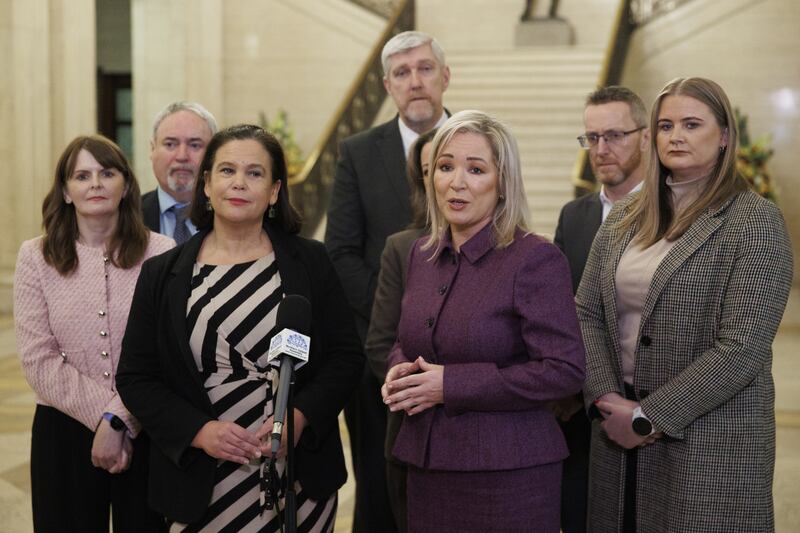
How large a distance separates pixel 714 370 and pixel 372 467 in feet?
5.55

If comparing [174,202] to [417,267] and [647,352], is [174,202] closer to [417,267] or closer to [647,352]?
[417,267]

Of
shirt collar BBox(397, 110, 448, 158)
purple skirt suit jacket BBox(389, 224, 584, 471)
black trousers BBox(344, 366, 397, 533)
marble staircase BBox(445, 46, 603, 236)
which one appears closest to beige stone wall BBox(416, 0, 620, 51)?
marble staircase BBox(445, 46, 603, 236)

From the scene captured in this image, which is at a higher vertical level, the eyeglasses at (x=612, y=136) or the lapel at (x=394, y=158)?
the eyeglasses at (x=612, y=136)

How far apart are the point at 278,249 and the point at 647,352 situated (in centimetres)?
123

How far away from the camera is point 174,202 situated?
161 inches

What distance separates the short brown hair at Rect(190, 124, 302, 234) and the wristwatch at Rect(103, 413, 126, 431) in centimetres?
70

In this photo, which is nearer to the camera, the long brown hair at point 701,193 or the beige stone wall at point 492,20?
the long brown hair at point 701,193

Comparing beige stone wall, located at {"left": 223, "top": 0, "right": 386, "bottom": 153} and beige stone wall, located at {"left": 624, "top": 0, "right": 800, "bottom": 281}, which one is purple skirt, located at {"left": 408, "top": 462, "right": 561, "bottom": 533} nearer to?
beige stone wall, located at {"left": 624, "top": 0, "right": 800, "bottom": 281}

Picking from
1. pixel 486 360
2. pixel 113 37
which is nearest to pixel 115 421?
pixel 486 360

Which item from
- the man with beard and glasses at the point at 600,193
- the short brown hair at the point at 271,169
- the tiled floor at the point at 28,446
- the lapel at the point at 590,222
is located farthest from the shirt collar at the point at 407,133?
the tiled floor at the point at 28,446

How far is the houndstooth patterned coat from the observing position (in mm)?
2871

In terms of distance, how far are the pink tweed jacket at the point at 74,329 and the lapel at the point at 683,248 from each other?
178 cm

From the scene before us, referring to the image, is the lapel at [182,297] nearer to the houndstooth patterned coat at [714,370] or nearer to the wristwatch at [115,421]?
the wristwatch at [115,421]

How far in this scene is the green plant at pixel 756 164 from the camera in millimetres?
12211
